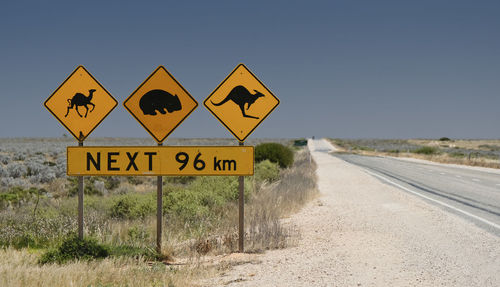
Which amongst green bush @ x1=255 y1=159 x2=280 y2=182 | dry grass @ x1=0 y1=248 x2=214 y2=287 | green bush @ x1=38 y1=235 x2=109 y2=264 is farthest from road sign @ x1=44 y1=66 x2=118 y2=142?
green bush @ x1=255 y1=159 x2=280 y2=182

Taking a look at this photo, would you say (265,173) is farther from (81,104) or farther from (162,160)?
(81,104)

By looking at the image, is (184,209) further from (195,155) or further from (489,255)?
(489,255)

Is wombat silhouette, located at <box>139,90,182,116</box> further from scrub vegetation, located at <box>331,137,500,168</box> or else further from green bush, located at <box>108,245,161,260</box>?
scrub vegetation, located at <box>331,137,500,168</box>

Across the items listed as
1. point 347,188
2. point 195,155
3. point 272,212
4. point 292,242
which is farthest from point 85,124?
point 347,188

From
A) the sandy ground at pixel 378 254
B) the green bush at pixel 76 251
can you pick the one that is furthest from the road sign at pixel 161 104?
the sandy ground at pixel 378 254

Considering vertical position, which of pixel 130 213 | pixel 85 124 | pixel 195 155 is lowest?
pixel 130 213

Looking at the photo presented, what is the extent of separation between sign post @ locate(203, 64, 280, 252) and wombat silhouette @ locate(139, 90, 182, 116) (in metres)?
0.53

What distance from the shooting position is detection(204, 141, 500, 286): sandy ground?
6109mm

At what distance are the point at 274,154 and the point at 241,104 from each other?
776 inches

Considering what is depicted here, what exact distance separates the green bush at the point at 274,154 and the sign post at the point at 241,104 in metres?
18.8

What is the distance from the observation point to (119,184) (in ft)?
69.2

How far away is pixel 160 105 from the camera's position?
782 cm

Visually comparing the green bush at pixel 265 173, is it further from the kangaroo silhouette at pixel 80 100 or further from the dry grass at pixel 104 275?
the dry grass at pixel 104 275

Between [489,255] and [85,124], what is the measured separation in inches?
277
